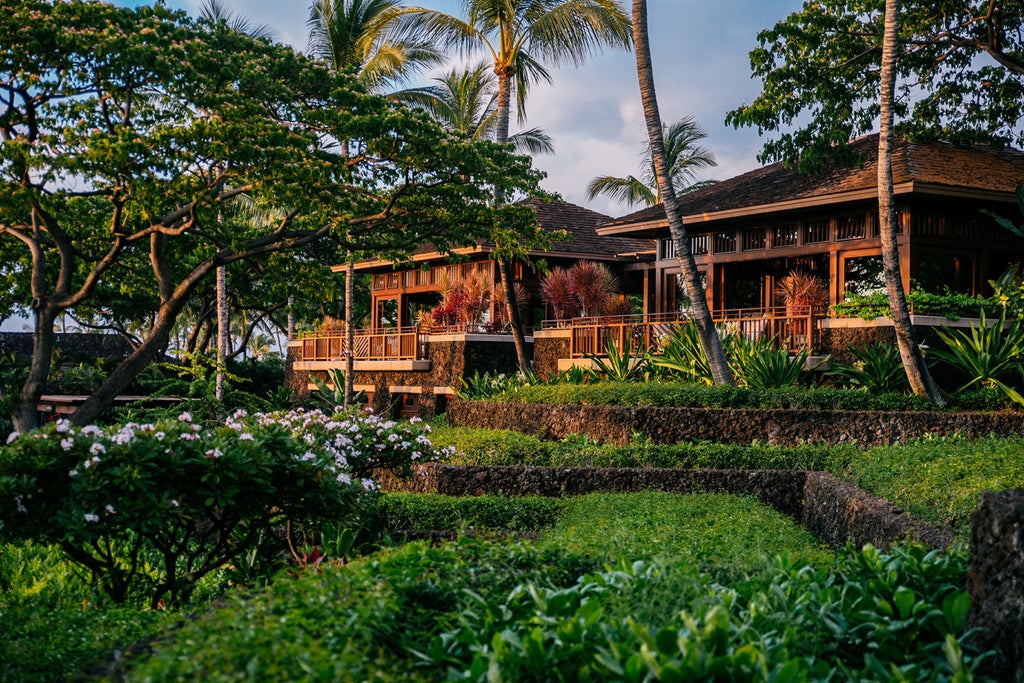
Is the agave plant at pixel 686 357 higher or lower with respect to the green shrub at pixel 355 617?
higher

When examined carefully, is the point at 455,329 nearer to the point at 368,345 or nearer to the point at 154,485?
the point at 368,345

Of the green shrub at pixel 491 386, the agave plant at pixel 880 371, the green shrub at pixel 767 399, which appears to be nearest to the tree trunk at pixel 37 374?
the green shrub at pixel 491 386

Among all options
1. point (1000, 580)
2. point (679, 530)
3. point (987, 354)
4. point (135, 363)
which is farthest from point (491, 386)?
point (1000, 580)

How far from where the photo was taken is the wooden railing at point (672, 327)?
19.1 meters

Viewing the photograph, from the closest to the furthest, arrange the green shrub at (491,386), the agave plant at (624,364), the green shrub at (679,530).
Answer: the green shrub at (679,530) → the agave plant at (624,364) → the green shrub at (491,386)

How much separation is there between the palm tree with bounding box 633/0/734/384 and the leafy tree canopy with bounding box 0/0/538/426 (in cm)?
284

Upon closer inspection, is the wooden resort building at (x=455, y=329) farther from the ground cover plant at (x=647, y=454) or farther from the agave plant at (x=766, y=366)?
the ground cover plant at (x=647, y=454)

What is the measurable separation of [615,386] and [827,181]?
7583 millimetres

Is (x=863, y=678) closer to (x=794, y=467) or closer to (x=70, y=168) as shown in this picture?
(x=794, y=467)

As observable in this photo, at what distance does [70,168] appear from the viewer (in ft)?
52.6

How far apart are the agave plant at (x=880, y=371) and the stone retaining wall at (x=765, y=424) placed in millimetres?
2256

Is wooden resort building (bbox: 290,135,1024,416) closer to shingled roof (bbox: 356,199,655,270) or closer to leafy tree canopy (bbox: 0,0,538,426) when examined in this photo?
shingled roof (bbox: 356,199,655,270)

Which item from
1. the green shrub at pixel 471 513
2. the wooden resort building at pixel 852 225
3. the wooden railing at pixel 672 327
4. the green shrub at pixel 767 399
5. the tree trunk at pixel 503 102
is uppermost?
the tree trunk at pixel 503 102

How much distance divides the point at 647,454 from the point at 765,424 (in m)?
2.52
